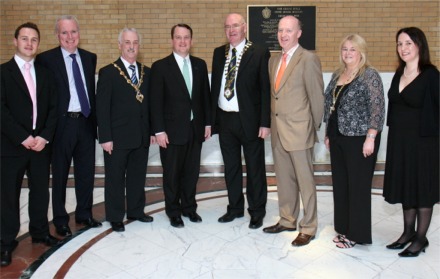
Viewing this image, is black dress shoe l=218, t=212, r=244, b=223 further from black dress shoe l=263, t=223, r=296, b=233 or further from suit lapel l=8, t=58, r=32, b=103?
suit lapel l=8, t=58, r=32, b=103

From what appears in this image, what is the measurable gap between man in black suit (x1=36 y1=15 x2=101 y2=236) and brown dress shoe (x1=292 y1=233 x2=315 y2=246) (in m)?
1.84

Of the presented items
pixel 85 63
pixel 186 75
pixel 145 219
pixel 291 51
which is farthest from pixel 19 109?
pixel 291 51

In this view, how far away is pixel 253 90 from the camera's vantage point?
3705mm

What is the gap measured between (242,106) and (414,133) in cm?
133

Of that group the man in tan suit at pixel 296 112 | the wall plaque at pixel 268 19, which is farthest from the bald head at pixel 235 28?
the wall plaque at pixel 268 19

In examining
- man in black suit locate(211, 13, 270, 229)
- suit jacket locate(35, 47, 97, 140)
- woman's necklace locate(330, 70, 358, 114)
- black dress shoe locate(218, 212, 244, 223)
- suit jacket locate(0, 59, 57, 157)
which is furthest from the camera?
black dress shoe locate(218, 212, 244, 223)

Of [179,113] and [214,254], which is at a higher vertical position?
[179,113]

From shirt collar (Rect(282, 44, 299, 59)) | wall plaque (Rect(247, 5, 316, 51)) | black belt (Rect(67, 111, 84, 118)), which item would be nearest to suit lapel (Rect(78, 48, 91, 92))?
black belt (Rect(67, 111, 84, 118))

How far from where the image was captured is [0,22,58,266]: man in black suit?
315cm

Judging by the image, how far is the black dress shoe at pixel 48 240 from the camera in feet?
11.5

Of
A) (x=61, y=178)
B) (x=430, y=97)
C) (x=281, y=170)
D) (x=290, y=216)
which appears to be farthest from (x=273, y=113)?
(x=61, y=178)

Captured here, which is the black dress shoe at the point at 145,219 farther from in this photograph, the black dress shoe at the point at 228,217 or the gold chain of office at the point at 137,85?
the gold chain of office at the point at 137,85

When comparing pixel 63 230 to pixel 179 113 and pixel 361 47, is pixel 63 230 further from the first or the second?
pixel 361 47

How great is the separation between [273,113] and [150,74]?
1.11 meters
